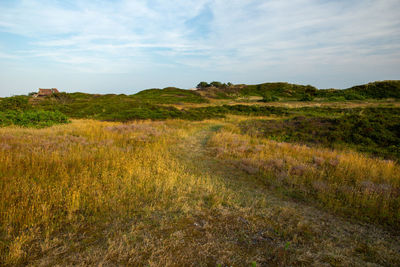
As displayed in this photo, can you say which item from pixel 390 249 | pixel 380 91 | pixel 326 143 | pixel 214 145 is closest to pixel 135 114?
pixel 214 145

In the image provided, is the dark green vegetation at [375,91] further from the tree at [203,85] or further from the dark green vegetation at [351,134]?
the tree at [203,85]

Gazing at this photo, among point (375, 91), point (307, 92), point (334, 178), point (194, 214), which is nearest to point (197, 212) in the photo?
point (194, 214)

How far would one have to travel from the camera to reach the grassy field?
3.02 meters

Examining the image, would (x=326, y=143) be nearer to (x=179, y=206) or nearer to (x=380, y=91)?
(x=179, y=206)

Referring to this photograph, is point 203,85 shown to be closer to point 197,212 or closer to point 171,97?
point 171,97

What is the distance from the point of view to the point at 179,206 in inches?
179

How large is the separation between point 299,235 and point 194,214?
82.6 inches

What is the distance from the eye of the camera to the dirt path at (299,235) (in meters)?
3.07

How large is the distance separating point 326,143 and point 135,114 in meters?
18.9

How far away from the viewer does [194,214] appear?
4.26m

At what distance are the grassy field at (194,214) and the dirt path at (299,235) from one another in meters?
0.02

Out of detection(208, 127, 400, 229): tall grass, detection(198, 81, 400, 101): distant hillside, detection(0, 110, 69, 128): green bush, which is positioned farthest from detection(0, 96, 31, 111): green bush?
detection(198, 81, 400, 101): distant hillside

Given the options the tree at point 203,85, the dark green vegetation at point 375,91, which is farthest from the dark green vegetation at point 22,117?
the tree at point 203,85

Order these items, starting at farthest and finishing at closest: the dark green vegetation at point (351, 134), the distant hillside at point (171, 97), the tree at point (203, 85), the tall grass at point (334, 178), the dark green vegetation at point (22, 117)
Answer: the tree at point (203, 85)
the distant hillside at point (171, 97)
the dark green vegetation at point (22, 117)
the dark green vegetation at point (351, 134)
the tall grass at point (334, 178)
